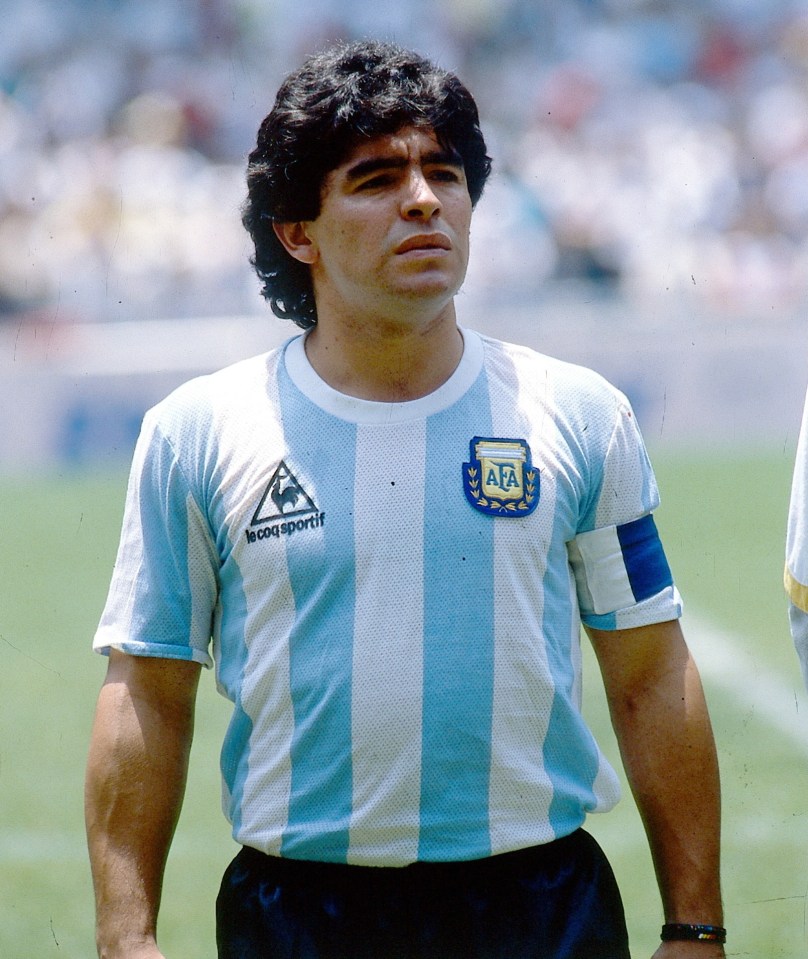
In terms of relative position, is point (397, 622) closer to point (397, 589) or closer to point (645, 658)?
point (397, 589)

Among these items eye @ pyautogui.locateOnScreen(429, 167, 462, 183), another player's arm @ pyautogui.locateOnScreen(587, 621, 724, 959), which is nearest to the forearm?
another player's arm @ pyautogui.locateOnScreen(587, 621, 724, 959)

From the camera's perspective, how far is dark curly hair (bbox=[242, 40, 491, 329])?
2.05 metres

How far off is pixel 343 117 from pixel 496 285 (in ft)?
25.8

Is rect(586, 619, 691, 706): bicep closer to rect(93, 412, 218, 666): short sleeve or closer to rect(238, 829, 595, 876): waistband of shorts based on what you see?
rect(238, 829, 595, 876): waistband of shorts

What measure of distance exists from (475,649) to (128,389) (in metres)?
6.62

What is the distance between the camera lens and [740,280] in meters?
9.50

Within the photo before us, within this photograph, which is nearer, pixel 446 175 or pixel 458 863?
pixel 458 863

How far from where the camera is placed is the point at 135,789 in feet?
6.53

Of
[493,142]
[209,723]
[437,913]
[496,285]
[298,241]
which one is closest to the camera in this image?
[437,913]

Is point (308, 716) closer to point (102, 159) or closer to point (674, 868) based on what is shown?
point (674, 868)

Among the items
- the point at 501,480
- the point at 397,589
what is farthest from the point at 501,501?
the point at 397,589

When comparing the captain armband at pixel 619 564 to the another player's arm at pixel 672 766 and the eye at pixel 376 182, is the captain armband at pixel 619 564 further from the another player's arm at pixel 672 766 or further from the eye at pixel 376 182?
the eye at pixel 376 182

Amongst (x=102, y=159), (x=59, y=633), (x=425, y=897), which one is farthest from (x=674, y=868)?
(x=102, y=159)

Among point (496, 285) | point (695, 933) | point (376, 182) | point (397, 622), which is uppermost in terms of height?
point (496, 285)
